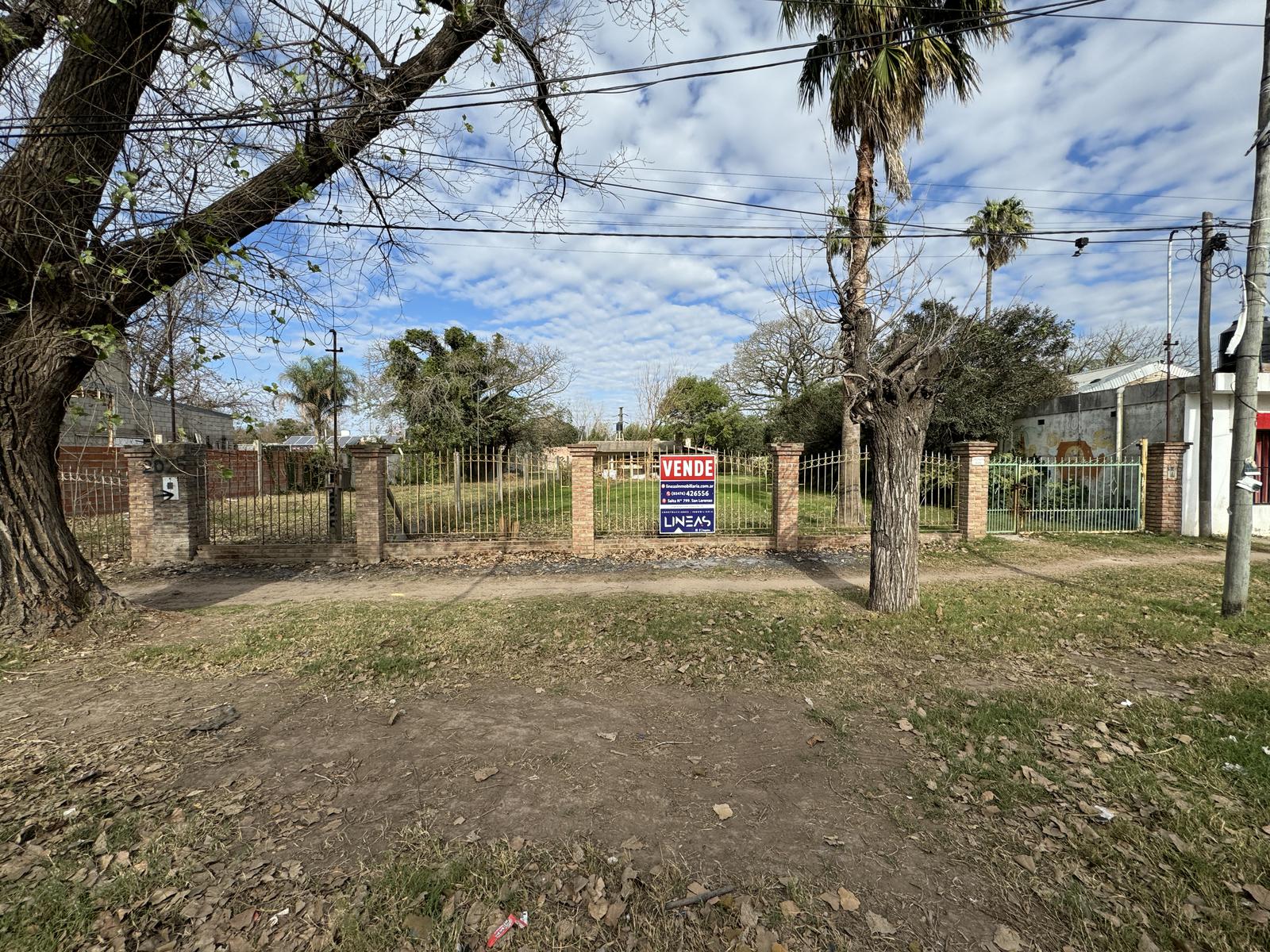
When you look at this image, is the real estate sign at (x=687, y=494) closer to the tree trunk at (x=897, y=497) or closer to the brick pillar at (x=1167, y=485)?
the tree trunk at (x=897, y=497)

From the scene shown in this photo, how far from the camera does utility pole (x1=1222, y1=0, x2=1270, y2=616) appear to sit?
5953mm

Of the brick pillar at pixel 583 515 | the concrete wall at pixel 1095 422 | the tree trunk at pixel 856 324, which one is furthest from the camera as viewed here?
the concrete wall at pixel 1095 422

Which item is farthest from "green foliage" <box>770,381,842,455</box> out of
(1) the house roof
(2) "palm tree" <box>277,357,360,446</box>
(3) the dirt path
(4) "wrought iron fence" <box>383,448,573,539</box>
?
(2) "palm tree" <box>277,357,360,446</box>

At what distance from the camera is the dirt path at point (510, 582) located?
297 inches

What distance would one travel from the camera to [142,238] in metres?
5.08

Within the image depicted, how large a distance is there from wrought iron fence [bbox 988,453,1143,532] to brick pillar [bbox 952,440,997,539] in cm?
96

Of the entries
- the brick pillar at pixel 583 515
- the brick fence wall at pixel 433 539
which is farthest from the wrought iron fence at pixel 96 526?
the brick pillar at pixel 583 515

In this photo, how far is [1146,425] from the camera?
13.6m

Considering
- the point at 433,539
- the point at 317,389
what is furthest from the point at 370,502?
the point at 317,389

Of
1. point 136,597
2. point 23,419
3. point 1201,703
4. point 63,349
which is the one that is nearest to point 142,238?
point 63,349

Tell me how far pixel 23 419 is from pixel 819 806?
7.61m

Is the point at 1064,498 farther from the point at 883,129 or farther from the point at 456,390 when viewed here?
the point at 456,390

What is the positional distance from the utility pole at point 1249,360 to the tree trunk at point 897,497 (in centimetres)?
336

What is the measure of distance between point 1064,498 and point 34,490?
1807cm
